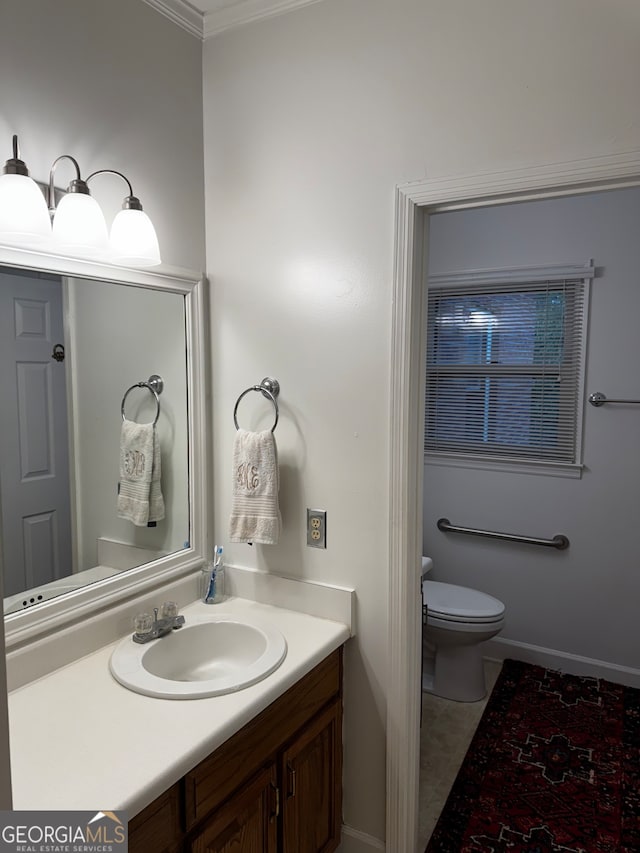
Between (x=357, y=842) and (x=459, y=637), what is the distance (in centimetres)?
107

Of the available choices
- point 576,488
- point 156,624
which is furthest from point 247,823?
point 576,488

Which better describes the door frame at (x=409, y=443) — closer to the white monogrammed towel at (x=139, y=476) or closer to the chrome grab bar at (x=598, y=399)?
the white monogrammed towel at (x=139, y=476)

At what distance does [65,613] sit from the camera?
1.59m

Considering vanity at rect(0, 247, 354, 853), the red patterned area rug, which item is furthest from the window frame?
vanity at rect(0, 247, 354, 853)

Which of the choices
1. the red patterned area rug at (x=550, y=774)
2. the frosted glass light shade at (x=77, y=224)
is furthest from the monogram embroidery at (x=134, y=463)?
the red patterned area rug at (x=550, y=774)

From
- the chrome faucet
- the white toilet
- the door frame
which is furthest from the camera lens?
the white toilet

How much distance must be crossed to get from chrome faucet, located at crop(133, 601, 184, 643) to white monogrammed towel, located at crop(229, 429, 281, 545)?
0.28m

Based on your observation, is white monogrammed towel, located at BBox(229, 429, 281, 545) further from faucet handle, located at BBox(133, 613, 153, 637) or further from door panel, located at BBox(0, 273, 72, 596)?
door panel, located at BBox(0, 273, 72, 596)

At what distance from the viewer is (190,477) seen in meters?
2.05

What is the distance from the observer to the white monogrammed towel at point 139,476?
1825 mm

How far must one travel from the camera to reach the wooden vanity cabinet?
4.16 feet

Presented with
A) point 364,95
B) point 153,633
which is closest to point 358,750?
point 153,633

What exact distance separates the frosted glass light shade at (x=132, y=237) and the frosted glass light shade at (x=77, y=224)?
0.06 meters

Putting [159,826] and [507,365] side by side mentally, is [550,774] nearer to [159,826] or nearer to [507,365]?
[159,826]
